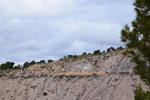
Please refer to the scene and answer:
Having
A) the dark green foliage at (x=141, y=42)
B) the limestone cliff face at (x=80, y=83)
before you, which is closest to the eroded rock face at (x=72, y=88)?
the limestone cliff face at (x=80, y=83)

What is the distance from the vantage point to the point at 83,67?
53.6 m

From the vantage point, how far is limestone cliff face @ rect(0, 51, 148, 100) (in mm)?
35344

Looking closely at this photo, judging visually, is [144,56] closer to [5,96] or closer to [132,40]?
[132,40]

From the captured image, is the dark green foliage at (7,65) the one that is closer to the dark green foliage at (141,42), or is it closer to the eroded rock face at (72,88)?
the eroded rock face at (72,88)

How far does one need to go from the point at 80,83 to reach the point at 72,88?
139cm

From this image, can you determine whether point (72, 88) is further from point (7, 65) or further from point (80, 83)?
point (7, 65)

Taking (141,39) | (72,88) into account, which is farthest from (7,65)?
(141,39)

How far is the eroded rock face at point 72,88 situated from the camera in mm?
34803

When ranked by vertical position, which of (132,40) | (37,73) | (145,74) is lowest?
(145,74)

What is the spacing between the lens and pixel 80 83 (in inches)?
1591

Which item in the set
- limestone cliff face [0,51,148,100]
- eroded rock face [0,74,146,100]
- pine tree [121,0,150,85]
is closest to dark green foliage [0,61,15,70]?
limestone cliff face [0,51,148,100]

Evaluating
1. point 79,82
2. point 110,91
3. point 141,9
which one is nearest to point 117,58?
point 79,82

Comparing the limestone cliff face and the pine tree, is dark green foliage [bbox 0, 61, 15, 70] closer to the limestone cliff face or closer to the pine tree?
the limestone cliff face

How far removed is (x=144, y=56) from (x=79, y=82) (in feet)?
87.0
